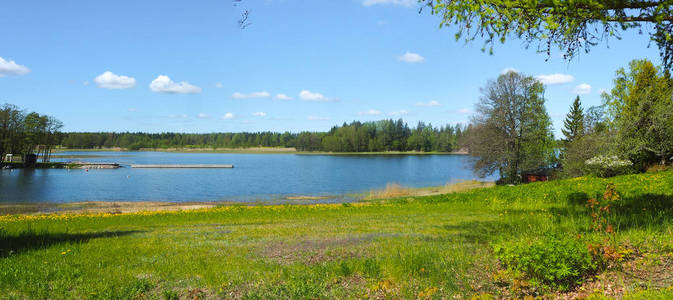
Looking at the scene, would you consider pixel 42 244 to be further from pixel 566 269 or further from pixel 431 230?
pixel 566 269

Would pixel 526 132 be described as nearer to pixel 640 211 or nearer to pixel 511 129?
pixel 511 129

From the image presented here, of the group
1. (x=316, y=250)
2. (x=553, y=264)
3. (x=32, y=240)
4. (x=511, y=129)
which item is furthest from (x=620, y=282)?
(x=511, y=129)

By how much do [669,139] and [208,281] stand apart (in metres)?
36.3

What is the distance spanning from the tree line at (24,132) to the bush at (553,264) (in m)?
112

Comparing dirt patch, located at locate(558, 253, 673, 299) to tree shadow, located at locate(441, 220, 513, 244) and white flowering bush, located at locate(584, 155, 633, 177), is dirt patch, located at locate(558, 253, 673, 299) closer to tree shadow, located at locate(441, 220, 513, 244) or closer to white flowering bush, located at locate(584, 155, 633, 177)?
tree shadow, located at locate(441, 220, 513, 244)

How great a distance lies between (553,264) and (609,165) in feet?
100.0

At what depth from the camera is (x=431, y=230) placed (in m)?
11.1

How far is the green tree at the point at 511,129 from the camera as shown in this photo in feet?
138

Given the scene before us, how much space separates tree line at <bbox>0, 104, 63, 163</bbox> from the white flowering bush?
110 m

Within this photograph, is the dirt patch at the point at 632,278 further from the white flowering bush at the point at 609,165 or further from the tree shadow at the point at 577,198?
the white flowering bush at the point at 609,165

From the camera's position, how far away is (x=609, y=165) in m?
30.2

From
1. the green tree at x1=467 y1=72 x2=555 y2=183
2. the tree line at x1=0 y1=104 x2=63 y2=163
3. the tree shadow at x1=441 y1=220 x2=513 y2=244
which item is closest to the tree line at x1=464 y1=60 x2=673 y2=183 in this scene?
the green tree at x1=467 y1=72 x2=555 y2=183

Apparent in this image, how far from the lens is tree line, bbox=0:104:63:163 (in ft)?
296

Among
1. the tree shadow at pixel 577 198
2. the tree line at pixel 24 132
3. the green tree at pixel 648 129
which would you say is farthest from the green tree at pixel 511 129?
the tree line at pixel 24 132
